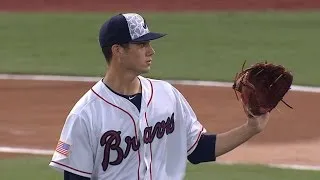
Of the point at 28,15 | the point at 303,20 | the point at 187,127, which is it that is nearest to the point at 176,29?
the point at 303,20

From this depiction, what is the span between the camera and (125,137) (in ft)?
14.8

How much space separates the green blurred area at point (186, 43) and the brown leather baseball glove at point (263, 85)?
300 inches

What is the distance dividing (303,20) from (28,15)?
17.0 feet

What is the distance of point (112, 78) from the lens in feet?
15.0

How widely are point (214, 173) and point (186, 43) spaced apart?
677 centimetres

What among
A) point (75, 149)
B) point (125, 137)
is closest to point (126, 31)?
point (125, 137)

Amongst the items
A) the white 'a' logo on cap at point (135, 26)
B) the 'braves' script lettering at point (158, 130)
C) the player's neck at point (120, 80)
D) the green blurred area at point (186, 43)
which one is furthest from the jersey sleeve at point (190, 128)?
the green blurred area at point (186, 43)

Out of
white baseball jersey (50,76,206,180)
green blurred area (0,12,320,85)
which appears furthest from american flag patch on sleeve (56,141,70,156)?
green blurred area (0,12,320,85)

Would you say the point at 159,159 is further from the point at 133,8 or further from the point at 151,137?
the point at 133,8

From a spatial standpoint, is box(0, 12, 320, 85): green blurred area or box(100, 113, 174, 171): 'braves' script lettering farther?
box(0, 12, 320, 85): green blurred area

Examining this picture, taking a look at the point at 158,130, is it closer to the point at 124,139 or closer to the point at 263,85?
the point at 124,139

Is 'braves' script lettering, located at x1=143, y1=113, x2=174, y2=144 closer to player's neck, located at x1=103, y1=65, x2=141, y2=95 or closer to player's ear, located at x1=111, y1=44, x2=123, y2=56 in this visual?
player's neck, located at x1=103, y1=65, x2=141, y2=95

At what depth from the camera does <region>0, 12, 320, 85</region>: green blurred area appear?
A: 13.2 m

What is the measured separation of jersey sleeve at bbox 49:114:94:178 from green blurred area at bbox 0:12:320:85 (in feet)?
25.8
